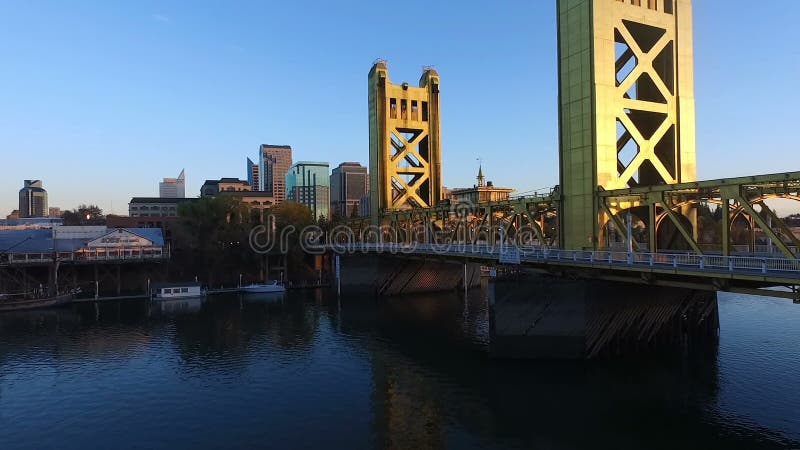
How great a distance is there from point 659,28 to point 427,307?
43.2 meters

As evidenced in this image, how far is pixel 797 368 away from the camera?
35500 mm

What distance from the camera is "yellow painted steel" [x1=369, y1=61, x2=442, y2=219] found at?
86.2 metres

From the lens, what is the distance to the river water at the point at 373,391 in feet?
87.5

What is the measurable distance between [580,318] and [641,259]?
28.5ft

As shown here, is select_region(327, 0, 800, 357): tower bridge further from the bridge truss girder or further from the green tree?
the green tree

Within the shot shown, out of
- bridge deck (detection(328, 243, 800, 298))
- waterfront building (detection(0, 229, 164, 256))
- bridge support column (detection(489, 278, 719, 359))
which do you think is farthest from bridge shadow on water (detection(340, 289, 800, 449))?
waterfront building (detection(0, 229, 164, 256))

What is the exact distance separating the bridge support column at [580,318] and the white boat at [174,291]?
54.9 m

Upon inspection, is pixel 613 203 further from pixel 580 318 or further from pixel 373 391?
pixel 373 391

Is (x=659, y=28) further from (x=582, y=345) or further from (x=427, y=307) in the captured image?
(x=427, y=307)

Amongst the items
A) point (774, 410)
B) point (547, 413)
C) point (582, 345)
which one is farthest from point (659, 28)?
point (547, 413)

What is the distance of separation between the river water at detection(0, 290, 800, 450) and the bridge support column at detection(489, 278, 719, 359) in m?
1.57

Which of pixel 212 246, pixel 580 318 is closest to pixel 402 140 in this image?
pixel 212 246

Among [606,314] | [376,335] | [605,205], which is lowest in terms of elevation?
[376,335]

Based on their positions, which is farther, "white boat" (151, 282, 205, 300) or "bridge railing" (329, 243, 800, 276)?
"white boat" (151, 282, 205, 300)
